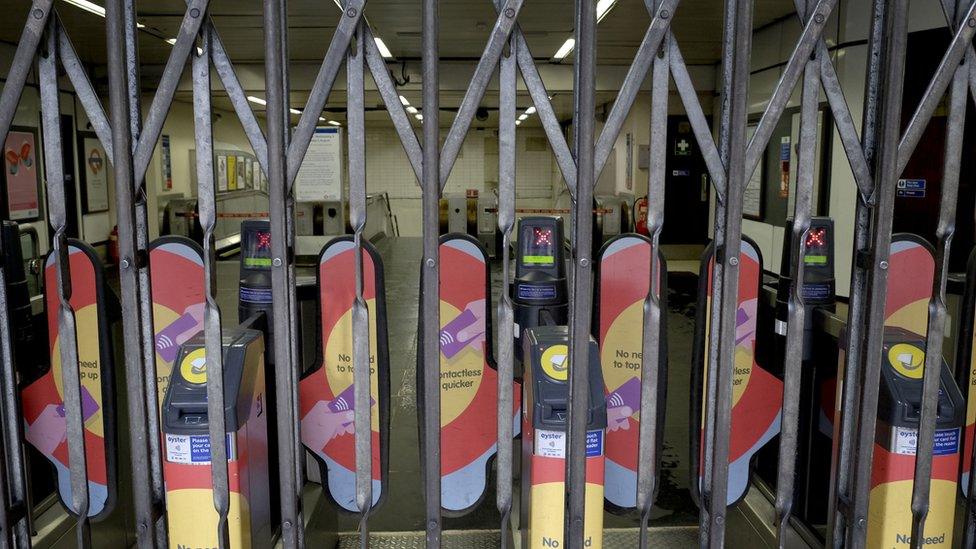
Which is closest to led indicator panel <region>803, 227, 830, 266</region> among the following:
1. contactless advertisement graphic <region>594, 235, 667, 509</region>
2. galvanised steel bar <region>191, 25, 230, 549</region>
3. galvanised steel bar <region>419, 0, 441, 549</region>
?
contactless advertisement graphic <region>594, 235, 667, 509</region>

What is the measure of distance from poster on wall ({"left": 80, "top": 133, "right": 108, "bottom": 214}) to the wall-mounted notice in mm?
4102

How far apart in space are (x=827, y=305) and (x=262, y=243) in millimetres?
2020

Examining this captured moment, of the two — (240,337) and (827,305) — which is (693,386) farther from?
(240,337)

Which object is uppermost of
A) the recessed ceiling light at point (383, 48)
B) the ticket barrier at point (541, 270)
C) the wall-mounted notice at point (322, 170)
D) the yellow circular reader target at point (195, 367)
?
the recessed ceiling light at point (383, 48)

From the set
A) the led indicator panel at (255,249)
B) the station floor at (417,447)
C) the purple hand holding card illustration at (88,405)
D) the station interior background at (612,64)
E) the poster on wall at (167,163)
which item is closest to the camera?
the purple hand holding card illustration at (88,405)

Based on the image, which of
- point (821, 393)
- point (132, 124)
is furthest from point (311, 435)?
point (821, 393)

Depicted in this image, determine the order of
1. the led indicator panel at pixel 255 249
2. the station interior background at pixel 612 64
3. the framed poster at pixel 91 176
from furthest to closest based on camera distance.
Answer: the framed poster at pixel 91 176, the station interior background at pixel 612 64, the led indicator panel at pixel 255 249

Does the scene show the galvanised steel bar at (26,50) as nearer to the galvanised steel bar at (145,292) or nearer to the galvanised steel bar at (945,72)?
the galvanised steel bar at (145,292)

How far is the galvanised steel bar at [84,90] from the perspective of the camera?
5.11 ft

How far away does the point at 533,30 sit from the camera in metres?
8.84

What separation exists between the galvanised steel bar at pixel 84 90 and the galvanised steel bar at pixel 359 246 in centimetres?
50

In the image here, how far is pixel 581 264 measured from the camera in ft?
5.20

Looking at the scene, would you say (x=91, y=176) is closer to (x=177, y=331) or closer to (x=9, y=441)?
(x=177, y=331)

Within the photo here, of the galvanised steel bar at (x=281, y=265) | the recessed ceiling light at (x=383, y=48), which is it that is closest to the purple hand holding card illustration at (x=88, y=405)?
the galvanised steel bar at (x=281, y=265)
